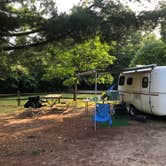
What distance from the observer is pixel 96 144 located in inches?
287

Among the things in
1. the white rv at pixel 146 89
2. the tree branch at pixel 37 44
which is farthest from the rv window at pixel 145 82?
the tree branch at pixel 37 44

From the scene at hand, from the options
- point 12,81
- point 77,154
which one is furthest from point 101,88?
point 77,154

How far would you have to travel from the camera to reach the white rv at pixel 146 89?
33.1 ft

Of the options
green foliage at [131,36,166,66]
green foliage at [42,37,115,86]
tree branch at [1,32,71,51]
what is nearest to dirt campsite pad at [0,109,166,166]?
tree branch at [1,32,71,51]

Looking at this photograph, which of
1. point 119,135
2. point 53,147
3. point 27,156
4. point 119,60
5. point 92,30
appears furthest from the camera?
point 119,60

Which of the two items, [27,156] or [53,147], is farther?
[53,147]

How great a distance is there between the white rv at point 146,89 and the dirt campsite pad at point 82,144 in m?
0.65

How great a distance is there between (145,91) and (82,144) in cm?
435

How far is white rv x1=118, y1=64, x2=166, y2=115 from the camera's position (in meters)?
10.1

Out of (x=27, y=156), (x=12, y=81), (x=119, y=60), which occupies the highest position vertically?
(x=119, y=60)

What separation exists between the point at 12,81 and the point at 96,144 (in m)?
29.3

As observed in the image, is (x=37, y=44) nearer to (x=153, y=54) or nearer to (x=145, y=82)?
(x=145, y=82)

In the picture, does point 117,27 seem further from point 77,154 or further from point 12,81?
point 12,81

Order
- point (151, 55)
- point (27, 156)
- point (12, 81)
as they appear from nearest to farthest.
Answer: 1. point (27, 156)
2. point (151, 55)
3. point (12, 81)
